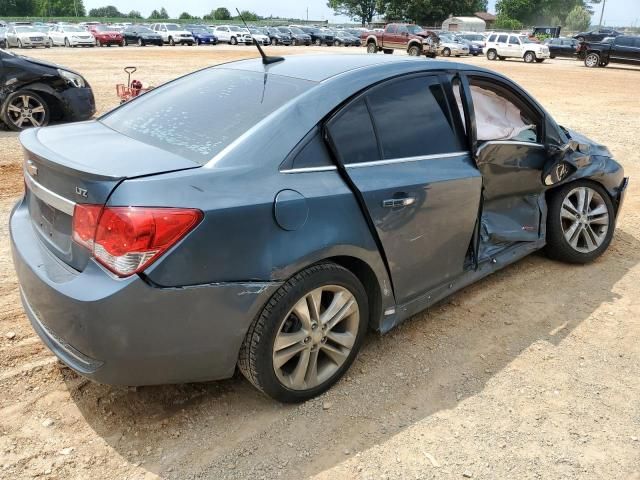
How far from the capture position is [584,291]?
4.17m

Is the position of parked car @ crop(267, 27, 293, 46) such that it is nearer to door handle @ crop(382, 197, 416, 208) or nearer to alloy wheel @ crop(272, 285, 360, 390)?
door handle @ crop(382, 197, 416, 208)

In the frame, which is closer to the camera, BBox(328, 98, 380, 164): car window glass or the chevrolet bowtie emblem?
the chevrolet bowtie emblem

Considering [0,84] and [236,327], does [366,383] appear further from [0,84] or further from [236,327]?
[0,84]

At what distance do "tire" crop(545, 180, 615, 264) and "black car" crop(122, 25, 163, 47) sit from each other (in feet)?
151

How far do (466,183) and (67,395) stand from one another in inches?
97.5

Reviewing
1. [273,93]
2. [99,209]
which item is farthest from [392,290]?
[99,209]

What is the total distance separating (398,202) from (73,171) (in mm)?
1564

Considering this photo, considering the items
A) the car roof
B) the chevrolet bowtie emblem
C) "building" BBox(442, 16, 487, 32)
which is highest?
"building" BBox(442, 16, 487, 32)

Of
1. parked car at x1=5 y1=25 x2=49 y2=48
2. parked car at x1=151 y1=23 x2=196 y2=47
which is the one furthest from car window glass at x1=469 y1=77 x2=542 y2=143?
parked car at x1=151 y1=23 x2=196 y2=47

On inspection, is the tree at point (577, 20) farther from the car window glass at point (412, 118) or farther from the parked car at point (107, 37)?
the car window glass at point (412, 118)

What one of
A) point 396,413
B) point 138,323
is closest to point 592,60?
point 396,413

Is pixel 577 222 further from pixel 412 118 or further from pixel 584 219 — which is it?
pixel 412 118

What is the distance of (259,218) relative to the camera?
2.39 meters

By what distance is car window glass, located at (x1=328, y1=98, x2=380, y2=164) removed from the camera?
9.20 ft
